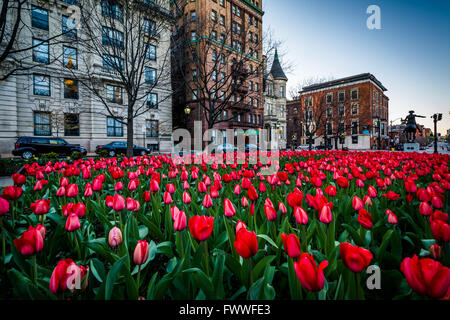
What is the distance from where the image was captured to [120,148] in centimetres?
2317

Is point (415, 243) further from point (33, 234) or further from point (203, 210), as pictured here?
point (33, 234)

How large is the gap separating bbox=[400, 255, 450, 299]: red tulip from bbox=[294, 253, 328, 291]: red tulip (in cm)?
31

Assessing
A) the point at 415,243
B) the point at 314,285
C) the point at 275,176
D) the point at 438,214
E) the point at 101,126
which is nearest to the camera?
the point at 314,285

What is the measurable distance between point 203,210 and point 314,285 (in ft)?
4.47

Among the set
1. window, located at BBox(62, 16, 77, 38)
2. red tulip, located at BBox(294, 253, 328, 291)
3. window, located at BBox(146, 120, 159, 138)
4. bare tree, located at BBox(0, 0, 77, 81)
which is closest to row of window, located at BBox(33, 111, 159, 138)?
window, located at BBox(146, 120, 159, 138)

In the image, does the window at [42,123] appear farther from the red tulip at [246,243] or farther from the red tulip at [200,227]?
the red tulip at [246,243]

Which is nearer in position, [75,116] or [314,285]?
[314,285]

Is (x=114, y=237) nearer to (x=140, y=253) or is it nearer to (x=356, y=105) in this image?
(x=140, y=253)

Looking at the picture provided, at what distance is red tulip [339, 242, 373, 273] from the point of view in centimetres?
85

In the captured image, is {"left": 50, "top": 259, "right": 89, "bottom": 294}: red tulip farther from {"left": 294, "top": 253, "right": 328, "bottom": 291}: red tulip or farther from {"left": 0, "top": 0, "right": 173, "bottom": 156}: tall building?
{"left": 0, "top": 0, "right": 173, "bottom": 156}: tall building

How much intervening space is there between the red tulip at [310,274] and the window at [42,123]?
87.8 feet
